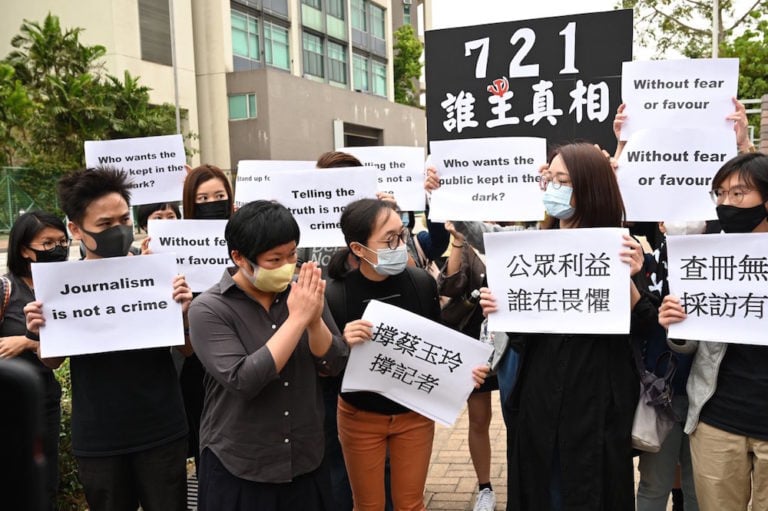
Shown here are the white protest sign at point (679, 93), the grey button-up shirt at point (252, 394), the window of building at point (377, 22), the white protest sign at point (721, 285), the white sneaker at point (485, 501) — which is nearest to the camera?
the grey button-up shirt at point (252, 394)

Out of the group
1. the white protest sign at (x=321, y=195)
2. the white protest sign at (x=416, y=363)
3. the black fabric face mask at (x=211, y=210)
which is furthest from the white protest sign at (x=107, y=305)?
the white protest sign at (x=321, y=195)

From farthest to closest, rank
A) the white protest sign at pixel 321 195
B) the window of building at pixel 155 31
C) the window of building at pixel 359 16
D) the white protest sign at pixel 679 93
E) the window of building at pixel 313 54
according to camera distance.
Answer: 1. the window of building at pixel 359 16
2. the window of building at pixel 313 54
3. the window of building at pixel 155 31
4. the white protest sign at pixel 321 195
5. the white protest sign at pixel 679 93

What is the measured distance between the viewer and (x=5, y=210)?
22.5m

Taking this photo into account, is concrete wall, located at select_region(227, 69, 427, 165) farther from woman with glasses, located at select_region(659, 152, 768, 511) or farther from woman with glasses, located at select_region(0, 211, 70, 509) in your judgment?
woman with glasses, located at select_region(659, 152, 768, 511)

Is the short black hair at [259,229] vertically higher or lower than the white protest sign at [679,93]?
lower

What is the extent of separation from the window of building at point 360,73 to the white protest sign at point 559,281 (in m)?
40.4

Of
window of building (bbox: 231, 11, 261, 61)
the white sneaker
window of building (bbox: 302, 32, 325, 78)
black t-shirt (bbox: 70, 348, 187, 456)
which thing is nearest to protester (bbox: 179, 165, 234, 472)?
black t-shirt (bbox: 70, 348, 187, 456)

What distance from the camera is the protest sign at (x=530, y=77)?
3.94 m

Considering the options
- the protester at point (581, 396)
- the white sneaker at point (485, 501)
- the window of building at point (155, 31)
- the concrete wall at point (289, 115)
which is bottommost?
the white sneaker at point (485, 501)

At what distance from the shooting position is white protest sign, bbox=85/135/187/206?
15.0 feet

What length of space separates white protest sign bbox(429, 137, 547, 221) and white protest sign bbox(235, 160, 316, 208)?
3.42ft

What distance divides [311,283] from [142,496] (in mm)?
1292

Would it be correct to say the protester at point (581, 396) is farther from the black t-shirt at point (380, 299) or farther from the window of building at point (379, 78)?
the window of building at point (379, 78)

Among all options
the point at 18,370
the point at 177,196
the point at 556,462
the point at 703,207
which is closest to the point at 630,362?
the point at 556,462
